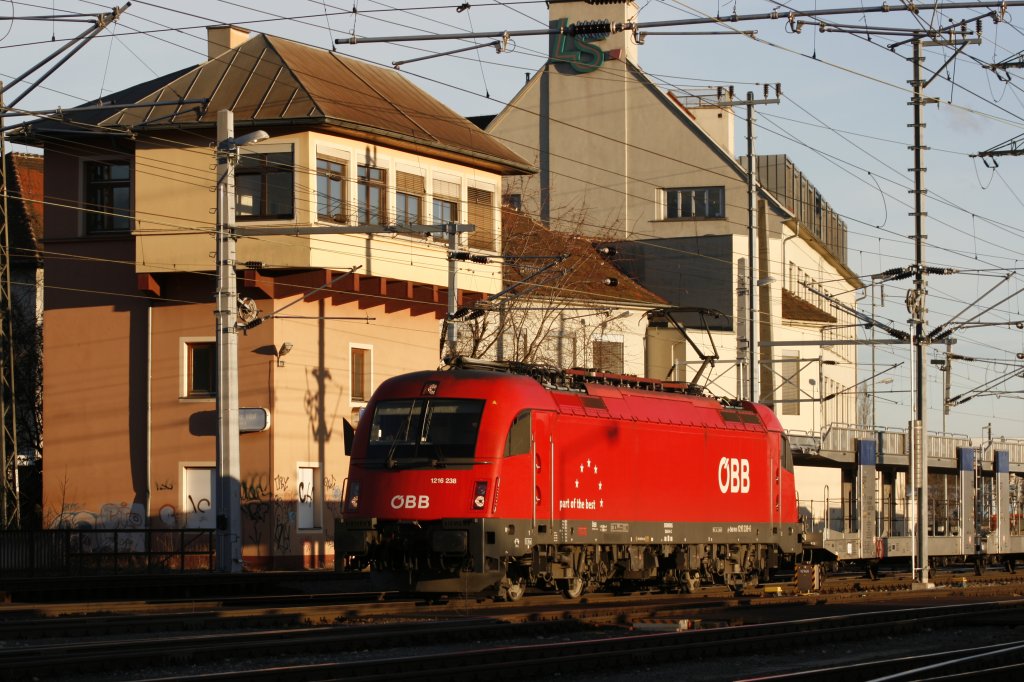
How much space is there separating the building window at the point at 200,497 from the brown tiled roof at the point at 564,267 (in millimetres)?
13257

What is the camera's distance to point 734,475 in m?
→ 29.6

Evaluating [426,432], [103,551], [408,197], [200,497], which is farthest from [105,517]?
[426,432]

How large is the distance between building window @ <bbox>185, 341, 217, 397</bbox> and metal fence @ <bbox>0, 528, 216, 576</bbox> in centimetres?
345

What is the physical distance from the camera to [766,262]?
2409 inches

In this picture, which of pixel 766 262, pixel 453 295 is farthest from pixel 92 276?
pixel 766 262

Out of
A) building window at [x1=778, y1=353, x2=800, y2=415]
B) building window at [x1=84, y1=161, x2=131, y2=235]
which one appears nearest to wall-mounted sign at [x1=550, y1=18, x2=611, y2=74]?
building window at [x1=778, y1=353, x2=800, y2=415]

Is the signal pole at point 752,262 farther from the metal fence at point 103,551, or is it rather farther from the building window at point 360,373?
the metal fence at point 103,551

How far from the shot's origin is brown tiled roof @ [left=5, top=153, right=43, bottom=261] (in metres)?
51.2

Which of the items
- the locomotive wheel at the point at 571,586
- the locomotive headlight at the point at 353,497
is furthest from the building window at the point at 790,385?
the locomotive headlight at the point at 353,497

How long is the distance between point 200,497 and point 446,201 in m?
9.58

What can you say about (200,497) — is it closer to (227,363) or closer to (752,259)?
Result: (227,363)

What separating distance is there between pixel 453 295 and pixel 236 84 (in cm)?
820

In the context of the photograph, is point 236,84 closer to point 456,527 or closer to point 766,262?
point 456,527

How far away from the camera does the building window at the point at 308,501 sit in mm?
36250
